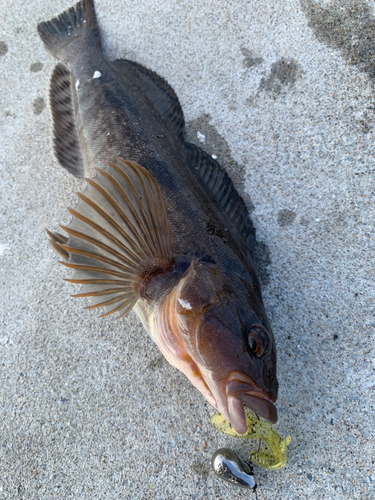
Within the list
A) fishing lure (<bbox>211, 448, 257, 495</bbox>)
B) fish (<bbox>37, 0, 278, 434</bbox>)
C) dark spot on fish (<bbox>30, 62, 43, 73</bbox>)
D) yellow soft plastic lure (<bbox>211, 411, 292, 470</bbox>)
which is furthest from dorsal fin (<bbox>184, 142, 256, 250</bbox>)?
dark spot on fish (<bbox>30, 62, 43, 73</bbox>)

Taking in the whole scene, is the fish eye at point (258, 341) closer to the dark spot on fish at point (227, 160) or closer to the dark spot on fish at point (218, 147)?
the dark spot on fish at point (227, 160)

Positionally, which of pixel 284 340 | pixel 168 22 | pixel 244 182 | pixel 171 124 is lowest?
pixel 284 340

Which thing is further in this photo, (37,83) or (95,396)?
(37,83)

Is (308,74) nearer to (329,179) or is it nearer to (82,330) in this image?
(329,179)

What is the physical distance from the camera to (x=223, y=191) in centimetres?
223

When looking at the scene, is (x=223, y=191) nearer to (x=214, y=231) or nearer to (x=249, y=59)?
(x=214, y=231)

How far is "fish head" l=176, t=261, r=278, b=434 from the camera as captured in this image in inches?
54.6

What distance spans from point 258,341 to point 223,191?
1.09 m

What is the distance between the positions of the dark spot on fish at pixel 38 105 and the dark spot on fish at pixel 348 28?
97.4 inches

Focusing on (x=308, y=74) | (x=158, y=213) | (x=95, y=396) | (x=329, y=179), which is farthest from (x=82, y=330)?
(x=308, y=74)

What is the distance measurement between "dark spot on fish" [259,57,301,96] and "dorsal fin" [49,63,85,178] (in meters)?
1.60

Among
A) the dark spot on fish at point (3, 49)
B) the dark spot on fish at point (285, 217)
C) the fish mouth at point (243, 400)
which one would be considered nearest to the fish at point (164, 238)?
the fish mouth at point (243, 400)

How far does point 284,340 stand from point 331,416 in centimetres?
49

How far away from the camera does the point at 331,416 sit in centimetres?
195
